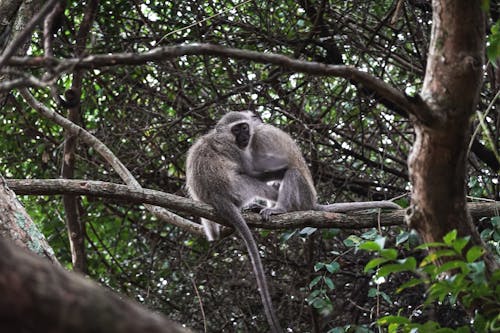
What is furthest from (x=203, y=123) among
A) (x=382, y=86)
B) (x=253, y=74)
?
(x=382, y=86)

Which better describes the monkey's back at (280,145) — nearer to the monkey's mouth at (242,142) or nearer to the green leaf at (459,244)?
the monkey's mouth at (242,142)

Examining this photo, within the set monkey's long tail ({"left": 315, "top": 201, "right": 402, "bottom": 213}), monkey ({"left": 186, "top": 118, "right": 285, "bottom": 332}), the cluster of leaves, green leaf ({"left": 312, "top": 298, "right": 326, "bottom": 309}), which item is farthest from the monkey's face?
the cluster of leaves

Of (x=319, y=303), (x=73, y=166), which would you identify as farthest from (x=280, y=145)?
(x=319, y=303)

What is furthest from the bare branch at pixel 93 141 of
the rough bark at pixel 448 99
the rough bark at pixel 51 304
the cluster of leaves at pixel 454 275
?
the rough bark at pixel 51 304

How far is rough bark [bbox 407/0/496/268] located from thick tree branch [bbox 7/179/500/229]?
5.88 feet

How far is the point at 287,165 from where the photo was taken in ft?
22.6

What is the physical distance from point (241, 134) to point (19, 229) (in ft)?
11.0

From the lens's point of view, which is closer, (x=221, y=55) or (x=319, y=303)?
(x=221, y=55)

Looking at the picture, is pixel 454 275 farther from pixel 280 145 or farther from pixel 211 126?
pixel 211 126

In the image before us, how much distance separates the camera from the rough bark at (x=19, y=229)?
3.61 meters

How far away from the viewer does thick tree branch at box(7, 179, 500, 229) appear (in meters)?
4.75

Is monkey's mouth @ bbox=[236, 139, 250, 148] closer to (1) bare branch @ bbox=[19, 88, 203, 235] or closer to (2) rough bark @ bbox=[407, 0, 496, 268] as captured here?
(1) bare branch @ bbox=[19, 88, 203, 235]

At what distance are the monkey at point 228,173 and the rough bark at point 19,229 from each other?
2.10 meters

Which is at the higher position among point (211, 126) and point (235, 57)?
point (235, 57)
